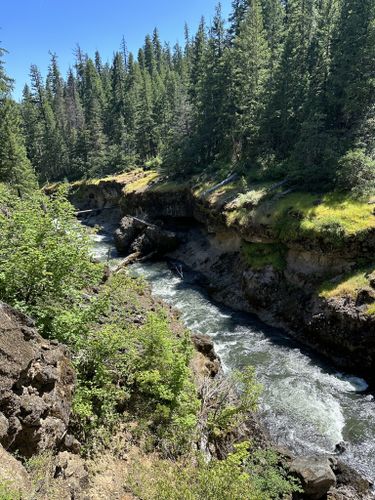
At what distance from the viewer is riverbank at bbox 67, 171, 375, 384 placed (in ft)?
65.5

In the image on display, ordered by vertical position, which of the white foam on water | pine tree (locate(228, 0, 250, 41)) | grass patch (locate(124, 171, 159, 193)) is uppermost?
pine tree (locate(228, 0, 250, 41))

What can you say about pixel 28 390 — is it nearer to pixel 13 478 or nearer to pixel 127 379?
pixel 13 478

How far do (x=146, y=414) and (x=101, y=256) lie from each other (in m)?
30.5

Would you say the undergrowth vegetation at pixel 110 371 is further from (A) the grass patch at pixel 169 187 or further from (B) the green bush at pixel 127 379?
(A) the grass patch at pixel 169 187

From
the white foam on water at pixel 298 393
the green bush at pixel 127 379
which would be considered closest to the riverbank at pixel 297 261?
the white foam on water at pixel 298 393

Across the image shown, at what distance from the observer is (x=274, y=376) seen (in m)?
18.6

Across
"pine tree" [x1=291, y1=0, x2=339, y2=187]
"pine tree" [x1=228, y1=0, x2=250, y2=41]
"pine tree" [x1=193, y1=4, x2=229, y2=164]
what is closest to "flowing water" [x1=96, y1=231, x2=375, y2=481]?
"pine tree" [x1=291, y1=0, x2=339, y2=187]

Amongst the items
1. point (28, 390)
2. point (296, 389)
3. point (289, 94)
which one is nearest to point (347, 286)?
point (296, 389)

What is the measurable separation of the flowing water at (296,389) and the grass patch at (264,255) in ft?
12.6

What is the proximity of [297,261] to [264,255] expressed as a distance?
2833mm

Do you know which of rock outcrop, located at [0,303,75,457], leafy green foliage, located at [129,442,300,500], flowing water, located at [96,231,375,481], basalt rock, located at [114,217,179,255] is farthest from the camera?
basalt rock, located at [114,217,179,255]

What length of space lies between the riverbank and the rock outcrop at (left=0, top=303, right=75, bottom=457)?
1527 cm

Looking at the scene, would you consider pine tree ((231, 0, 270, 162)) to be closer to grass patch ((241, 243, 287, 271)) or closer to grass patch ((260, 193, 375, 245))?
grass patch ((260, 193, 375, 245))

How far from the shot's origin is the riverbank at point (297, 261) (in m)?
20.0
